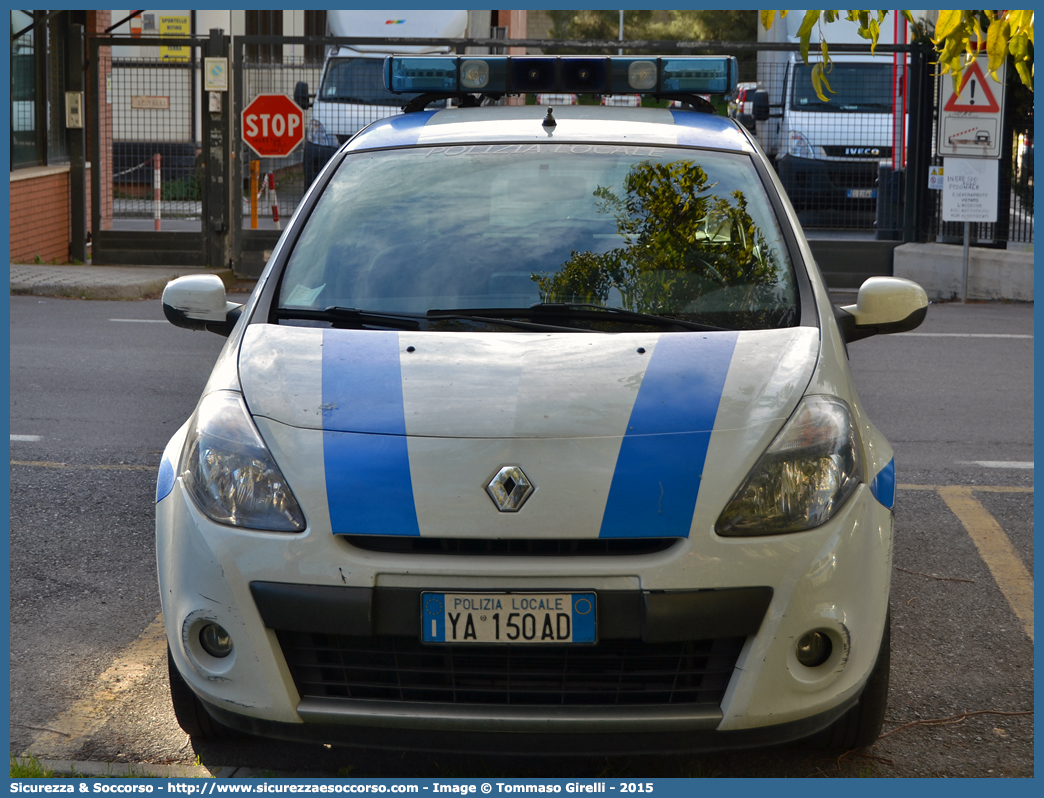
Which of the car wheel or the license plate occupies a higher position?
the license plate

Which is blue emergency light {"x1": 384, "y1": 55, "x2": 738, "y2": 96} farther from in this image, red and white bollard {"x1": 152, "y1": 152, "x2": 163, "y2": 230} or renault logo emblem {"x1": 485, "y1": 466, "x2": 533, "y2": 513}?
red and white bollard {"x1": 152, "y1": 152, "x2": 163, "y2": 230}

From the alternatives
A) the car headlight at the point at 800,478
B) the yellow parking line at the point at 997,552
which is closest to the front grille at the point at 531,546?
the car headlight at the point at 800,478

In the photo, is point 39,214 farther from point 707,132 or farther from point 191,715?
point 191,715

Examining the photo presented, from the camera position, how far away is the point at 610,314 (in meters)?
3.28

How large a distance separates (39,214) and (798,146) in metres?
8.84

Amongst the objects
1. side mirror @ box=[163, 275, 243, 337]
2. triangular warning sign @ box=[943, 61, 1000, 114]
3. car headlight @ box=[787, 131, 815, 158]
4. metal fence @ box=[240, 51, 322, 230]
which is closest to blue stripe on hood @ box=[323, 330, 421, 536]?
side mirror @ box=[163, 275, 243, 337]

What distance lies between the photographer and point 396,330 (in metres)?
3.18

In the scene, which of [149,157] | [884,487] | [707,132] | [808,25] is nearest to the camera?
[884,487]

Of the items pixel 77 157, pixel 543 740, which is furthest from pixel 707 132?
pixel 77 157

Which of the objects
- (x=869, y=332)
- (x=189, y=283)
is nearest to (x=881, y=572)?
(x=869, y=332)

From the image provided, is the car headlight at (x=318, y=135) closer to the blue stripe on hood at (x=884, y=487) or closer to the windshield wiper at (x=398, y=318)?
the windshield wiper at (x=398, y=318)

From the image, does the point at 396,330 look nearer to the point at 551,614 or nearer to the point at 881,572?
the point at 551,614

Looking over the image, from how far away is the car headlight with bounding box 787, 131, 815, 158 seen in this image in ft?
45.3

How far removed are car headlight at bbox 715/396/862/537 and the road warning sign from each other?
10138 millimetres
